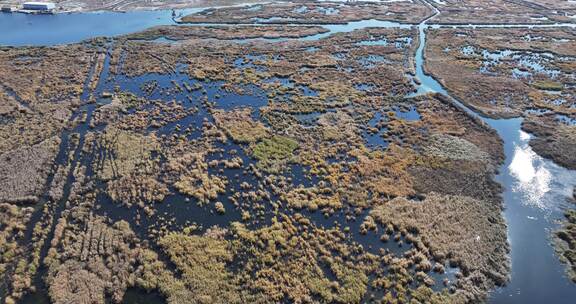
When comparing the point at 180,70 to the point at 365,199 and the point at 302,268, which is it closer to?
the point at 365,199

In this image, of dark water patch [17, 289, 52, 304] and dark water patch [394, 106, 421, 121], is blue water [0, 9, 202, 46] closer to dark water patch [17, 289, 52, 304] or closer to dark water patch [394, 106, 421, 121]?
dark water patch [394, 106, 421, 121]

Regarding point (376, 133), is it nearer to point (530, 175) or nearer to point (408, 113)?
point (408, 113)

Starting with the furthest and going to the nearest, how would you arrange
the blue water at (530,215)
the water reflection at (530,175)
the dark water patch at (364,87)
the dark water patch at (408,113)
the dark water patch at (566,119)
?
the dark water patch at (364,87)
the dark water patch at (408,113)
the dark water patch at (566,119)
the water reflection at (530,175)
the blue water at (530,215)

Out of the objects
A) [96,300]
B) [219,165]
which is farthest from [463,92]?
[96,300]

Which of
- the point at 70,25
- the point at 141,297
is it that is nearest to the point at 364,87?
the point at 141,297

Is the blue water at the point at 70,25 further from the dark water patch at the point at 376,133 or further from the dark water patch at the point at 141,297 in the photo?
the dark water patch at the point at 141,297

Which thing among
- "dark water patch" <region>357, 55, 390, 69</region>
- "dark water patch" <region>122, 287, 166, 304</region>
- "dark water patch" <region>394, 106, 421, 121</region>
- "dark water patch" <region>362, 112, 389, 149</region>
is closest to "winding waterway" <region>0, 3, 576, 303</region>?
"dark water patch" <region>357, 55, 390, 69</region>

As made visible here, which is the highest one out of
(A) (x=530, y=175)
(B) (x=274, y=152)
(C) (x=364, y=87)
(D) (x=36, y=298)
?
(C) (x=364, y=87)

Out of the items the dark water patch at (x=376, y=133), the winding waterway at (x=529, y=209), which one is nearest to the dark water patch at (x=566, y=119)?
the winding waterway at (x=529, y=209)

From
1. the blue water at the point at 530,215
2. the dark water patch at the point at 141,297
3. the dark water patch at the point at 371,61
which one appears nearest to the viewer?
the dark water patch at the point at 141,297

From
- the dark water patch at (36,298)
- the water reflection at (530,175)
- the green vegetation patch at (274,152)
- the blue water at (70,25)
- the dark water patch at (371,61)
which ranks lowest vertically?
the dark water patch at (36,298)

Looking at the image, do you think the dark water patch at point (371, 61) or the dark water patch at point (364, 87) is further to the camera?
the dark water patch at point (371, 61)
